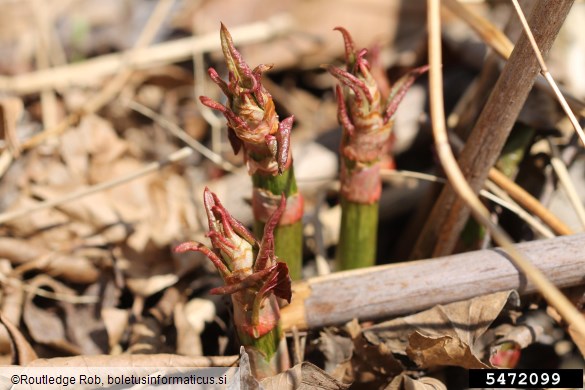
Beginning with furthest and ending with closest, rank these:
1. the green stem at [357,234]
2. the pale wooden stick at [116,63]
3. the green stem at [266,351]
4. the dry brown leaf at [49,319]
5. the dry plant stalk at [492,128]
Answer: the pale wooden stick at [116,63]
the dry brown leaf at [49,319]
the green stem at [357,234]
the green stem at [266,351]
the dry plant stalk at [492,128]

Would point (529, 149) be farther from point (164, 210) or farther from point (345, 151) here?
point (164, 210)

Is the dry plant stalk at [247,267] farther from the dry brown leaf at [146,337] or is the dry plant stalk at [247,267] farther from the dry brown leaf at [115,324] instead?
the dry brown leaf at [115,324]

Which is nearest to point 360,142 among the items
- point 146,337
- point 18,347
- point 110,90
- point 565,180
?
point 565,180

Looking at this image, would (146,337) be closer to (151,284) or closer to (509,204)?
(151,284)

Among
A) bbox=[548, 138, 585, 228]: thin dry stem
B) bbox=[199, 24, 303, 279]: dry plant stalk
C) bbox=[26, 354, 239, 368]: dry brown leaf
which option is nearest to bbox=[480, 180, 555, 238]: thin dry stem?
bbox=[548, 138, 585, 228]: thin dry stem

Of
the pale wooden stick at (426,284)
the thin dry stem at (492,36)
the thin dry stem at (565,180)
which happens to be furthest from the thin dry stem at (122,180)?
the thin dry stem at (565,180)
